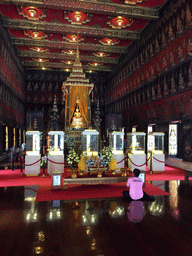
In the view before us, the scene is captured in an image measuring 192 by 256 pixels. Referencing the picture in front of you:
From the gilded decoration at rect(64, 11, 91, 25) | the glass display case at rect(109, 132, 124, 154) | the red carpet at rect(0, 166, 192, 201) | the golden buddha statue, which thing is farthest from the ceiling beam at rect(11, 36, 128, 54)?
the red carpet at rect(0, 166, 192, 201)

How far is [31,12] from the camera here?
543 inches

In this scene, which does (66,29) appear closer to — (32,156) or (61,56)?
(61,56)

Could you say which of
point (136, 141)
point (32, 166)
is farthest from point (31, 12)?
point (136, 141)

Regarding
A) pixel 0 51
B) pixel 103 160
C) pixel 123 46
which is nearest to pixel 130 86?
pixel 123 46

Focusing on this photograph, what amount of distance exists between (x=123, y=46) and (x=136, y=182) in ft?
56.7

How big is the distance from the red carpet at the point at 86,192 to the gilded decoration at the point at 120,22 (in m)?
12.4

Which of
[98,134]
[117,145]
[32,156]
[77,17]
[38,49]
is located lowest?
[32,156]

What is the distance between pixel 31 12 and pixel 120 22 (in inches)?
249

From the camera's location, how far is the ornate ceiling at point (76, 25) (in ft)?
41.7

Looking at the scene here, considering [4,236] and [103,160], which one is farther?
[103,160]

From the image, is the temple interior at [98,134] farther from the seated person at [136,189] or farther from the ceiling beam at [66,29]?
the seated person at [136,189]

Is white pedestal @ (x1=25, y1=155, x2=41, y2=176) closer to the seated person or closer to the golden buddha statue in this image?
the seated person

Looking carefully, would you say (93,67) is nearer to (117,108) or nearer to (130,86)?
(117,108)

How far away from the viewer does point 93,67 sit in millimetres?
25312
